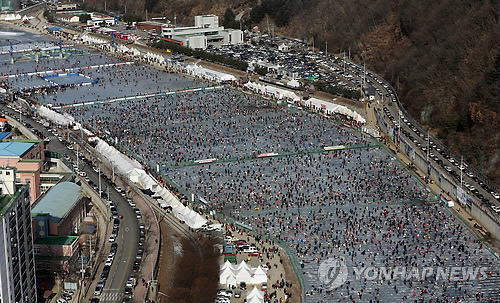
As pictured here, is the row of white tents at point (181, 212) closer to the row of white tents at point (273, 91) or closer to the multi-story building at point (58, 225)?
→ the multi-story building at point (58, 225)

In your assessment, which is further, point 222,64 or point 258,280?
point 222,64

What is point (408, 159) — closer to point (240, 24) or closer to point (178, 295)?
point (178, 295)

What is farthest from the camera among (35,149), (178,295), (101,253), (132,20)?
(132,20)

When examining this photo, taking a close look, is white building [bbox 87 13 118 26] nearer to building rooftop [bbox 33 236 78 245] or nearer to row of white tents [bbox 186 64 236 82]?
row of white tents [bbox 186 64 236 82]

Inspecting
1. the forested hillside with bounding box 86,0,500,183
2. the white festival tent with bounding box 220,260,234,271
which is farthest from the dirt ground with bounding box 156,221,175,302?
the forested hillside with bounding box 86,0,500,183

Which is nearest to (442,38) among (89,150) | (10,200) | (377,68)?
(377,68)

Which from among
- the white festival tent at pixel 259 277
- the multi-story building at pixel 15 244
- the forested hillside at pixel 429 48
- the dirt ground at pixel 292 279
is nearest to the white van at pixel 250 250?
the dirt ground at pixel 292 279

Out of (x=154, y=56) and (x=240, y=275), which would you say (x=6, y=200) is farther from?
(x=154, y=56)
